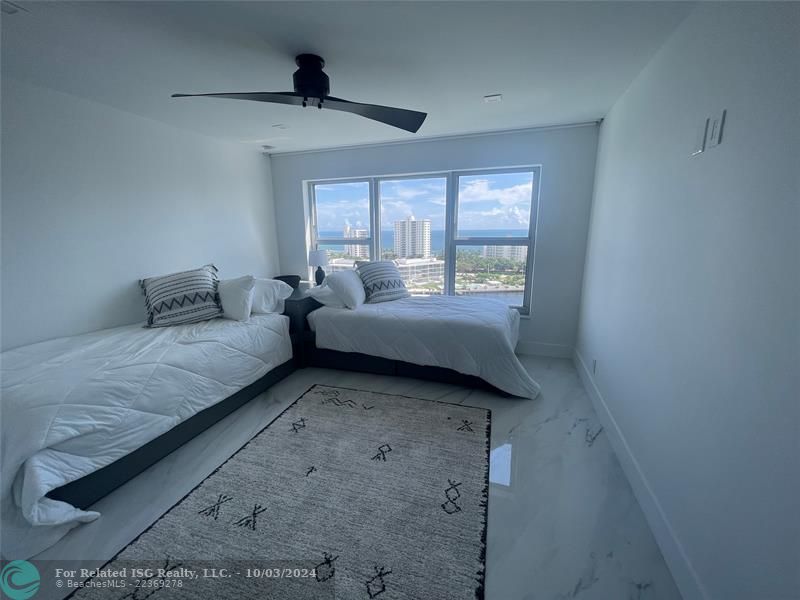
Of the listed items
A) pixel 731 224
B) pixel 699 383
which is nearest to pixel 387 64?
pixel 731 224

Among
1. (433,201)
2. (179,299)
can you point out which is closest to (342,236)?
(433,201)

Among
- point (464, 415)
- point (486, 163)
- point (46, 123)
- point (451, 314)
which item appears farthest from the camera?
point (486, 163)

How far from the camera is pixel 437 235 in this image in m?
3.82

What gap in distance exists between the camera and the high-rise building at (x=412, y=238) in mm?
3873

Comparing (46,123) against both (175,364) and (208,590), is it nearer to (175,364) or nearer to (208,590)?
(175,364)

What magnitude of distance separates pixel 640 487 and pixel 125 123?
4190 millimetres

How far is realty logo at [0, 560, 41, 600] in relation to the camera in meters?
1.20

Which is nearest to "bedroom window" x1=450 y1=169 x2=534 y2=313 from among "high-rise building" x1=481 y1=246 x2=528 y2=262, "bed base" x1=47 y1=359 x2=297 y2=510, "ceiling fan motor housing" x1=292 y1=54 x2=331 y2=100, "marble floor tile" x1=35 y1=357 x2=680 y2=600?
A: "high-rise building" x1=481 y1=246 x2=528 y2=262

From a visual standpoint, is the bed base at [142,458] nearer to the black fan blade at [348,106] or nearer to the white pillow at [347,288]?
the white pillow at [347,288]

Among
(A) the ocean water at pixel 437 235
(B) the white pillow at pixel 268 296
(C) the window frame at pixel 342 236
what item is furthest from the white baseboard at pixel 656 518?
(C) the window frame at pixel 342 236

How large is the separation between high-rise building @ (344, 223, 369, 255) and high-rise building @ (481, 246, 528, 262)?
1513 millimetres

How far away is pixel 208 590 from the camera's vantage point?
1.21m

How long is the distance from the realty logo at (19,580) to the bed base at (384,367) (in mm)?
2052

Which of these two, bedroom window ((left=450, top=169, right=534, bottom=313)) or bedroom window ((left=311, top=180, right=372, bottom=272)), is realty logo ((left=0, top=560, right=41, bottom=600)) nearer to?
bedroom window ((left=311, top=180, right=372, bottom=272))
